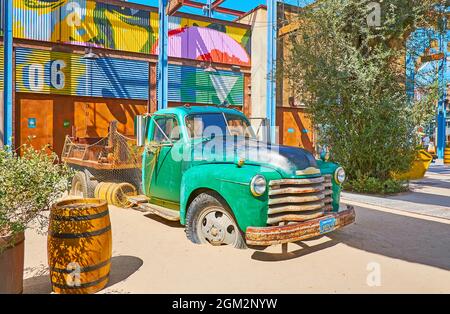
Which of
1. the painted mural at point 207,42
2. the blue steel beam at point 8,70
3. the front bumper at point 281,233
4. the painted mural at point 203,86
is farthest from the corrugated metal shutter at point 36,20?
the front bumper at point 281,233

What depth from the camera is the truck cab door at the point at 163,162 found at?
550cm

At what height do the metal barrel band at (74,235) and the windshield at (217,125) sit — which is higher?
the windshield at (217,125)

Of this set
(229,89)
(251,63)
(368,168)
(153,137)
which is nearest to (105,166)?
(153,137)

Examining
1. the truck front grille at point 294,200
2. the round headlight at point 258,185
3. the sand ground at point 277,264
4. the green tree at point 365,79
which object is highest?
the green tree at point 365,79

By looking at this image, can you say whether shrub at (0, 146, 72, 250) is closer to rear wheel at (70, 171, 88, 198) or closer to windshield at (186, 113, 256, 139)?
windshield at (186, 113, 256, 139)

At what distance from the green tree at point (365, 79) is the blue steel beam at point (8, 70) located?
435 inches

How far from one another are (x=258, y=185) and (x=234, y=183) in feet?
1.12

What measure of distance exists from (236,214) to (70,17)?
14.7 metres

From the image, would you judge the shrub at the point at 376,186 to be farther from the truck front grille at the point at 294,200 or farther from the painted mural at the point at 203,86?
the painted mural at the point at 203,86

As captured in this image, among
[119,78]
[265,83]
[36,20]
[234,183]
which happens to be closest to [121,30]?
[119,78]

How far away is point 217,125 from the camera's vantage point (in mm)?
5715

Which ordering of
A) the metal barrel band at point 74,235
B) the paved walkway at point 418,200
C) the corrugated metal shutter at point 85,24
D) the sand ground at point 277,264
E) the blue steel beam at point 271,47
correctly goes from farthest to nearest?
1. the blue steel beam at point 271,47
2. the corrugated metal shutter at point 85,24
3. the paved walkway at point 418,200
4. the sand ground at point 277,264
5. the metal barrel band at point 74,235
